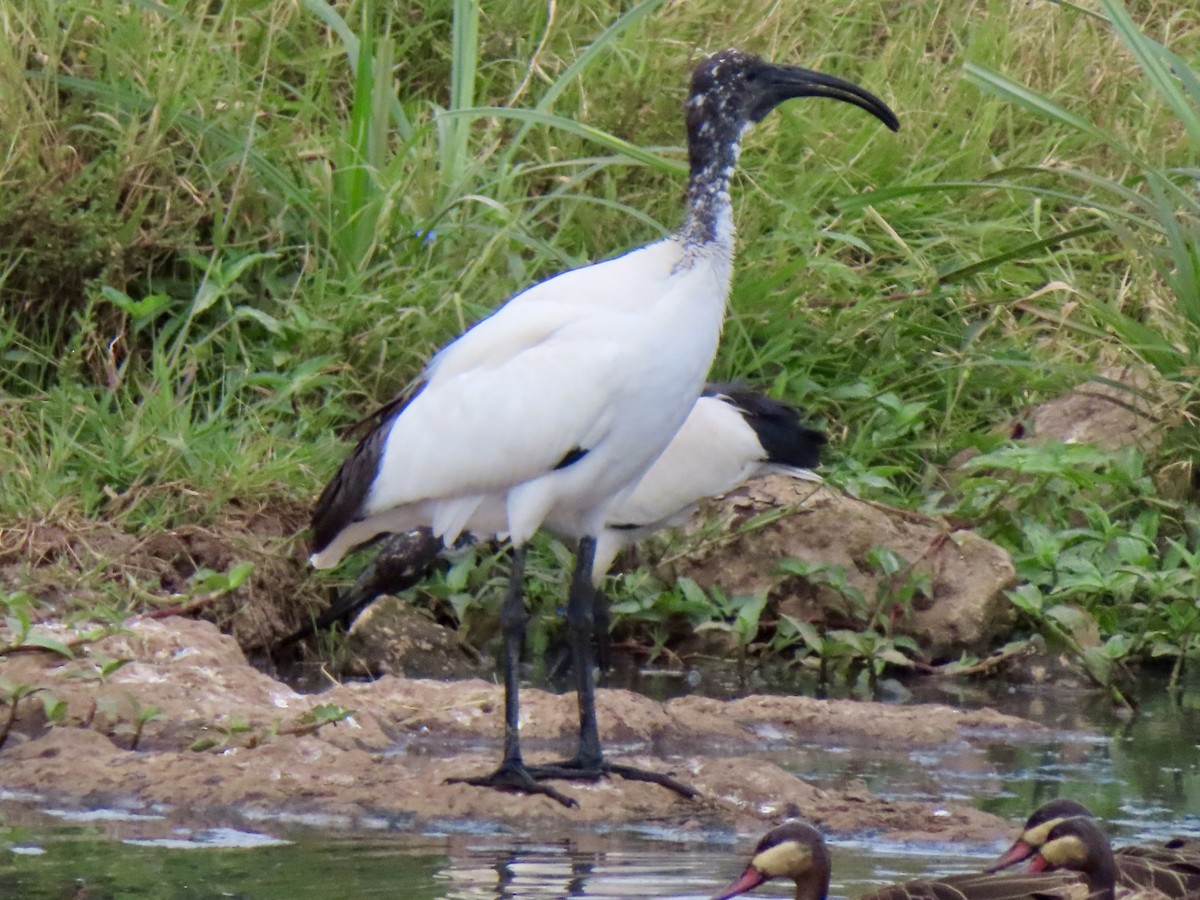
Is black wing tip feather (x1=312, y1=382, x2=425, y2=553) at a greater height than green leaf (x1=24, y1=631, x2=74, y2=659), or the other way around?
black wing tip feather (x1=312, y1=382, x2=425, y2=553)

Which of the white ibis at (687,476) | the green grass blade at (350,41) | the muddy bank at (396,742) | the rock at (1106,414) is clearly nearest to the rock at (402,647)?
the white ibis at (687,476)

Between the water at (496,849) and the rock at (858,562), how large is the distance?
128cm

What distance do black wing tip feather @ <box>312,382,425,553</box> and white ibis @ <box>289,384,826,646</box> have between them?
0.90m

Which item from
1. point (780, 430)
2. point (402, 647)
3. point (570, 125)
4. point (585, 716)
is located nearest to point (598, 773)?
point (585, 716)

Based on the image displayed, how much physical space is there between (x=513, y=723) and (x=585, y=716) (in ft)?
0.76

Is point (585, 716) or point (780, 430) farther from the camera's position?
point (780, 430)

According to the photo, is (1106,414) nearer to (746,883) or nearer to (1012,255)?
(1012,255)

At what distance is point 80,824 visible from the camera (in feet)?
16.1

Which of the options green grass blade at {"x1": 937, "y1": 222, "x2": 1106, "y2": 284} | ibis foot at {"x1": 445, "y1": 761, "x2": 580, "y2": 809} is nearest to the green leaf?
ibis foot at {"x1": 445, "y1": 761, "x2": 580, "y2": 809}

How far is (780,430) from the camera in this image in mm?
7328

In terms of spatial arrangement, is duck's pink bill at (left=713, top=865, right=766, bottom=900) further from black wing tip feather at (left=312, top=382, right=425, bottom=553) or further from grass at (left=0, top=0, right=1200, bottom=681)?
grass at (left=0, top=0, right=1200, bottom=681)

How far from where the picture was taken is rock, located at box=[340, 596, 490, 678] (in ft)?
23.2

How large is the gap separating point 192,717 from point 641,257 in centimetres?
168

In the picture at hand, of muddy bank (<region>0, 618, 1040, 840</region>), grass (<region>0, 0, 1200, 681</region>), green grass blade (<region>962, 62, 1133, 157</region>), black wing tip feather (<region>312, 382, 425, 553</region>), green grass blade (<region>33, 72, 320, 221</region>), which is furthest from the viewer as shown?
green grass blade (<region>33, 72, 320, 221</region>)
